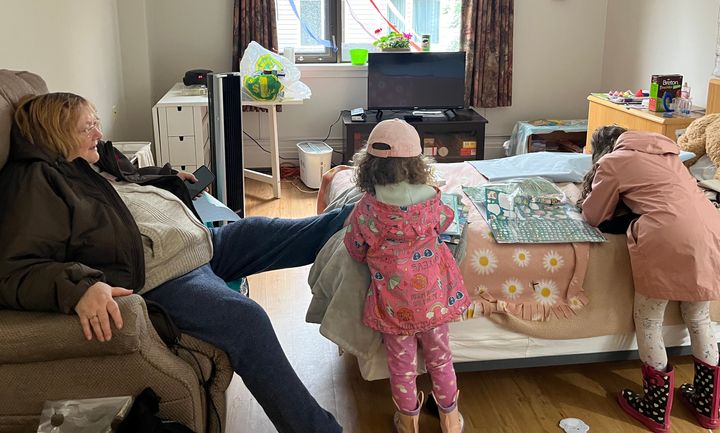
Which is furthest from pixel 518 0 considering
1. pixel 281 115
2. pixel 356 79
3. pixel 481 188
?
pixel 481 188

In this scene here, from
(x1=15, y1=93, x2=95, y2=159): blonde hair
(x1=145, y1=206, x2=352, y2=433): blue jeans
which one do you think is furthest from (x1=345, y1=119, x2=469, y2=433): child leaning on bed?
(x1=15, y1=93, x2=95, y2=159): blonde hair

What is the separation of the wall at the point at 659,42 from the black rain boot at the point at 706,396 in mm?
2503

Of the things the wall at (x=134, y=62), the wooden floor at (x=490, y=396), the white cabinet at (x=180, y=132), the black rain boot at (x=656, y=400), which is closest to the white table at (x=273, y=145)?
the white cabinet at (x=180, y=132)

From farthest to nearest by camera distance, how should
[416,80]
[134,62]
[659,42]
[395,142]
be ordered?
[416,80] → [659,42] → [134,62] → [395,142]

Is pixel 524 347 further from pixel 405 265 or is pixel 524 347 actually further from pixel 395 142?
pixel 395 142

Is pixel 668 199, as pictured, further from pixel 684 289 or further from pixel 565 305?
pixel 565 305

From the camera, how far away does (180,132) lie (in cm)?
432

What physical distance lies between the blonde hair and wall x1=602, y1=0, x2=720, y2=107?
3713mm

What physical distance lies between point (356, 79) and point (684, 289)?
362cm

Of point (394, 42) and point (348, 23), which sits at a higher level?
point (348, 23)

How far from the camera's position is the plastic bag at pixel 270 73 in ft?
15.7

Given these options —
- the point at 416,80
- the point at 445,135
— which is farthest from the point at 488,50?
the point at 445,135

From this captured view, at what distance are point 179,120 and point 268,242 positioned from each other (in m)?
2.00

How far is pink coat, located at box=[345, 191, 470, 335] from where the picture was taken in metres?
2.22
